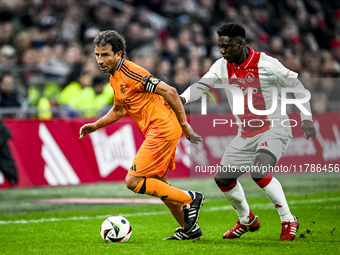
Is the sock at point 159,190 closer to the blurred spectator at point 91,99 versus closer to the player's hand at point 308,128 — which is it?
the player's hand at point 308,128

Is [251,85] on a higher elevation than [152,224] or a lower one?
higher

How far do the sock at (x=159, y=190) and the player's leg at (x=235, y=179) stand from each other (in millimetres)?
499

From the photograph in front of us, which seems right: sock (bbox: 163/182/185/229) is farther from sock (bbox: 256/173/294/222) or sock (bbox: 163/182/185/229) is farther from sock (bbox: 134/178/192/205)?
sock (bbox: 256/173/294/222)

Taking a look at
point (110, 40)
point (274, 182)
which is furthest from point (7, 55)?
point (274, 182)

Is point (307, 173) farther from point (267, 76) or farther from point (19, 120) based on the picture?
point (267, 76)

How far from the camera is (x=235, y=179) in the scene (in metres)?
5.67

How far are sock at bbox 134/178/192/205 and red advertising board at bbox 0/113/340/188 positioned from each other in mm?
5242

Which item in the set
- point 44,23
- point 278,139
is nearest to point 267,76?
point 278,139

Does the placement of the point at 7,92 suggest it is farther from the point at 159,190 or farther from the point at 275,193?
the point at 275,193

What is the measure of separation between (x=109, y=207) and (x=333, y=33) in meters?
13.4

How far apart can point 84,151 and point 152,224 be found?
161 inches

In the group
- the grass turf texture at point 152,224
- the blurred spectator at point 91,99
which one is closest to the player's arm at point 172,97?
the grass turf texture at point 152,224

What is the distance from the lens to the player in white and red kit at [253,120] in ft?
18.0

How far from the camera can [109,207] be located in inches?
330
